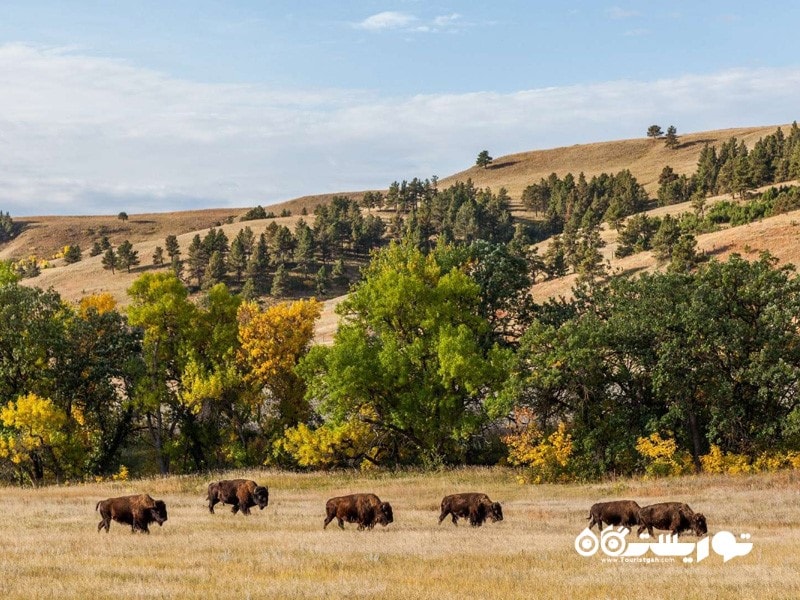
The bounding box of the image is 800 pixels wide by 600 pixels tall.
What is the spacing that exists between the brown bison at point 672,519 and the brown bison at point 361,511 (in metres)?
7.65

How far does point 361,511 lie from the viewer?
25859mm

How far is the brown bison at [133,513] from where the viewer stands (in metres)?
24.8

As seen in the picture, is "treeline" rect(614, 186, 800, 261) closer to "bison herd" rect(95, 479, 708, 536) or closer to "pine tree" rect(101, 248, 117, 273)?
"bison herd" rect(95, 479, 708, 536)

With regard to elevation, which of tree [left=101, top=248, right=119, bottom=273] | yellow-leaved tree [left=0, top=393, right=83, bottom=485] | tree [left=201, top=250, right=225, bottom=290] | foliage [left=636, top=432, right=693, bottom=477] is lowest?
foliage [left=636, top=432, right=693, bottom=477]

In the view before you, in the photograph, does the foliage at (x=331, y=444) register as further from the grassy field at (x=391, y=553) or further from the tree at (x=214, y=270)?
the tree at (x=214, y=270)

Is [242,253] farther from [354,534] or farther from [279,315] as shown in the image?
[354,534]

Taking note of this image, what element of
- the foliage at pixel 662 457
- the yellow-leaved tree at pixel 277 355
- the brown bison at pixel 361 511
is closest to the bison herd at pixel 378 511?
the brown bison at pixel 361 511

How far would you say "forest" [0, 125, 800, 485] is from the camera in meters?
40.4

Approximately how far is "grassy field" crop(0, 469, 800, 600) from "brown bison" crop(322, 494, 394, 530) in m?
0.39

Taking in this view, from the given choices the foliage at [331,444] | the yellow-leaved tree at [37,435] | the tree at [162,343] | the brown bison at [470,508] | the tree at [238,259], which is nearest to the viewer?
the brown bison at [470,508]

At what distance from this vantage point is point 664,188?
183000 mm

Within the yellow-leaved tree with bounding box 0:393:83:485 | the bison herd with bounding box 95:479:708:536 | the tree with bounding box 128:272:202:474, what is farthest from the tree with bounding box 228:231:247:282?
the bison herd with bounding box 95:479:708:536

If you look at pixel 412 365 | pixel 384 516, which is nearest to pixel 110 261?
pixel 412 365

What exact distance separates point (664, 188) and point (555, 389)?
498ft
